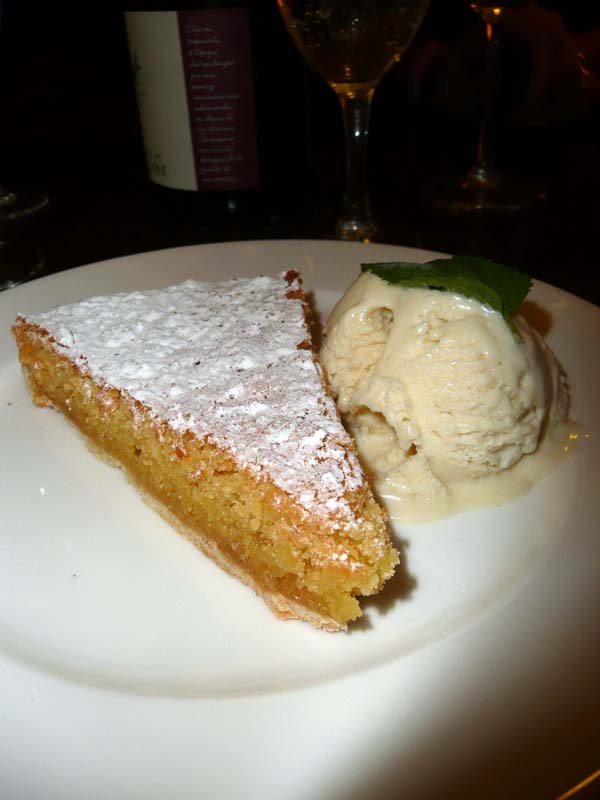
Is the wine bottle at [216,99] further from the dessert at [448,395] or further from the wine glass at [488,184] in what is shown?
the dessert at [448,395]

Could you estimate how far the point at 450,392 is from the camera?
156cm

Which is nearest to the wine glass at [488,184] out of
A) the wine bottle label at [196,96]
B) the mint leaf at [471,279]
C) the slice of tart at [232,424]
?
the wine bottle label at [196,96]

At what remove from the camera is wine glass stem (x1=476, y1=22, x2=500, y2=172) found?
2.76 metres

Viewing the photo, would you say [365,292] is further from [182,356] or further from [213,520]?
[213,520]

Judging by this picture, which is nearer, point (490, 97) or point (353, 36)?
point (353, 36)

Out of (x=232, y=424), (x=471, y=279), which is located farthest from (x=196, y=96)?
(x=232, y=424)

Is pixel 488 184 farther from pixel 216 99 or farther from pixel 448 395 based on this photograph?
pixel 448 395

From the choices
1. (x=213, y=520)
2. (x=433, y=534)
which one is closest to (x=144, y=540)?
(x=213, y=520)

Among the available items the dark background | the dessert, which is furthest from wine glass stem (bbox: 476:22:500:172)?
the dessert

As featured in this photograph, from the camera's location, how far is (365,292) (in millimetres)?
Result: 1729

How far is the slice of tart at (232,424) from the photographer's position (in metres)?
1.24

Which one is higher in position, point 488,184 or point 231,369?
point 231,369

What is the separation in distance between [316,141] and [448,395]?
2.94 metres

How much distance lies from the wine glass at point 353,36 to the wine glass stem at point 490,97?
688 mm
